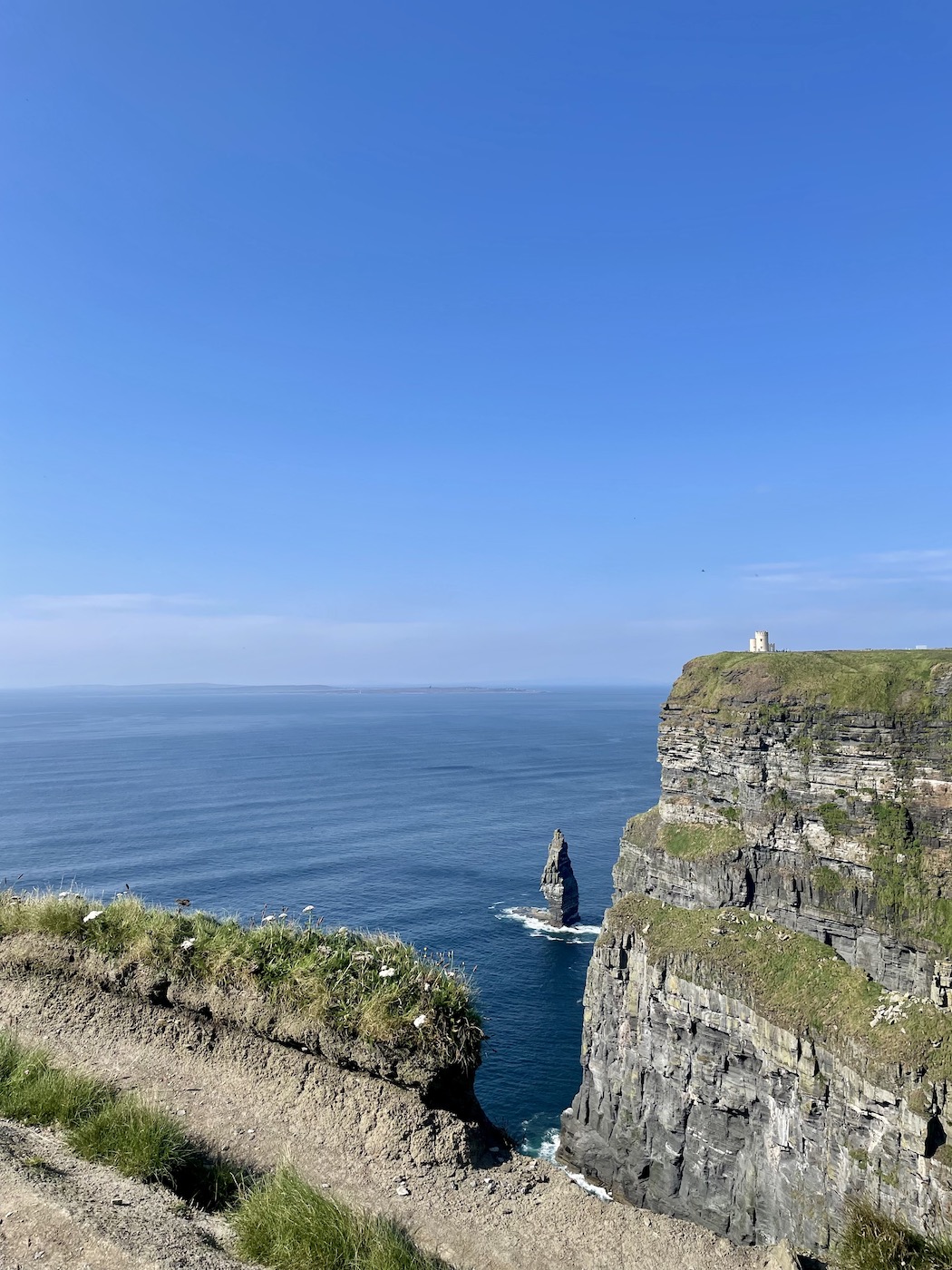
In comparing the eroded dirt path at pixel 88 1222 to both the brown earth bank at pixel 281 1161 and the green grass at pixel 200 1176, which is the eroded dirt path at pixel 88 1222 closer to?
the brown earth bank at pixel 281 1161

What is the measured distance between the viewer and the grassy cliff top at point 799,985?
90.2ft

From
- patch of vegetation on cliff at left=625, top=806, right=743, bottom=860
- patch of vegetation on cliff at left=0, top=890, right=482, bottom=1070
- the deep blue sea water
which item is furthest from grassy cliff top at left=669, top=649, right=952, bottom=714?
patch of vegetation on cliff at left=0, top=890, right=482, bottom=1070

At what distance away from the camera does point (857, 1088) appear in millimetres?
27531

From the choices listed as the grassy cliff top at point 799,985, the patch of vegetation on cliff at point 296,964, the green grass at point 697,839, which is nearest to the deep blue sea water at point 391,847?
the patch of vegetation on cliff at point 296,964

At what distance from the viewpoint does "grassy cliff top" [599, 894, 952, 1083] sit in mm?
27500

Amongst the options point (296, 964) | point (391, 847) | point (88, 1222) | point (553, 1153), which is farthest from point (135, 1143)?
point (391, 847)

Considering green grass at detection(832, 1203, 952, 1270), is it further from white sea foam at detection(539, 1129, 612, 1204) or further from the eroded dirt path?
white sea foam at detection(539, 1129, 612, 1204)

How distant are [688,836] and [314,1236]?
37797 mm

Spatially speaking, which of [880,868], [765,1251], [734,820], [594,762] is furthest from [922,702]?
[594,762]

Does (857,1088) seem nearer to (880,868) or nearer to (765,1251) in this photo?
(880,868)

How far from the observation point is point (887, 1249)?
10.9 metres

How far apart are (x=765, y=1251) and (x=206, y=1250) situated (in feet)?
27.3

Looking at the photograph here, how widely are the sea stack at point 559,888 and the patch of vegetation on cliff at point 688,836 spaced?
83.9ft

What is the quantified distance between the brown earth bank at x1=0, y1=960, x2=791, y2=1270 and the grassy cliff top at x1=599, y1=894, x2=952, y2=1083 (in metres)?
21.4
